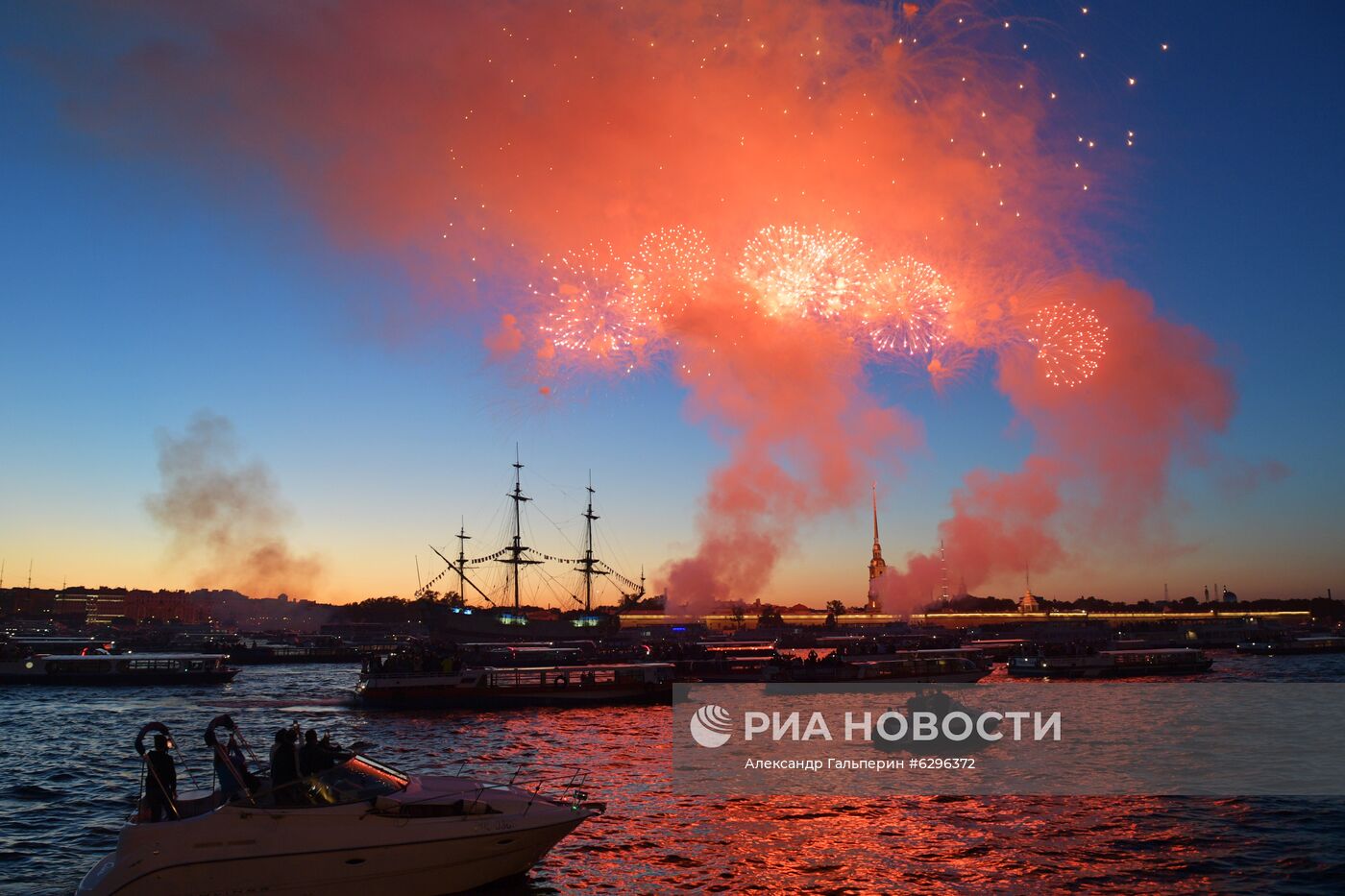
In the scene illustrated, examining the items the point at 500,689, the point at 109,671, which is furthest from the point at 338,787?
the point at 109,671

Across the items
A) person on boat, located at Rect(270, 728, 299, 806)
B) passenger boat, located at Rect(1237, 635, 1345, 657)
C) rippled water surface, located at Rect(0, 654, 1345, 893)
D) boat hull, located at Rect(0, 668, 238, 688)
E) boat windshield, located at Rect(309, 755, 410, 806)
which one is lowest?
passenger boat, located at Rect(1237, 635, 1345, 657)

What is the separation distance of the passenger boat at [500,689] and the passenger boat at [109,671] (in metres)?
31.9

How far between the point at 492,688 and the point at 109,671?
48.4 meters

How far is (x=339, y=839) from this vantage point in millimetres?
16594

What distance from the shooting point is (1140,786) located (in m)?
34.0

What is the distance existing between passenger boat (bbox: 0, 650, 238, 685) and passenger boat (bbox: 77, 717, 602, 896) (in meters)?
81.0

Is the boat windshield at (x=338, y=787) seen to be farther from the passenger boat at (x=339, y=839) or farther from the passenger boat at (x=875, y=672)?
the passenger boat at (x=875, y=672)

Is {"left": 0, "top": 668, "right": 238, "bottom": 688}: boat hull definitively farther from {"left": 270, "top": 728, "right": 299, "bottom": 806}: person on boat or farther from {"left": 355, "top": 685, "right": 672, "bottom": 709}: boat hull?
{"left": 270, "top": 728, "right": 299, "bottom": 806}: person on boat

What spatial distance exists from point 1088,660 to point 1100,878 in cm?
7610

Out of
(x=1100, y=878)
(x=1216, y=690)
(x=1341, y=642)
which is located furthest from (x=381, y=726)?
(x=1341, y=642)

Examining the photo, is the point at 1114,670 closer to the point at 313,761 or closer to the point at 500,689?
the point at 500,689

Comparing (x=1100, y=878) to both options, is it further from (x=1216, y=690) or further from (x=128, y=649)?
(x=128, y=649)

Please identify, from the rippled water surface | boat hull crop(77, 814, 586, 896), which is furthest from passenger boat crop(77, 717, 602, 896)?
the rippled water surface

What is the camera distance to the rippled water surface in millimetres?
22297
